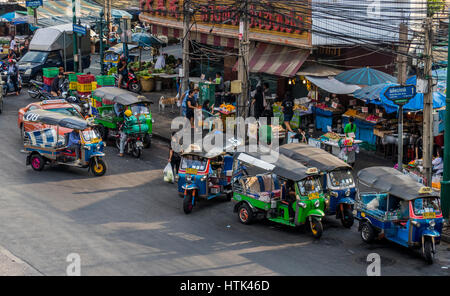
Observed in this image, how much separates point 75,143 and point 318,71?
32.8 feet

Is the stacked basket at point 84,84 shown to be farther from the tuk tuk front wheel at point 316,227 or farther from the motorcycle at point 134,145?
the tuk tuk front wheel at point 316,227

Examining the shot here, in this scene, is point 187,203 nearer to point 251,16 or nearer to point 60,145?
point 60,145

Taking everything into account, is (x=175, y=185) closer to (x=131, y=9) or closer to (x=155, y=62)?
(x=155, y=62)

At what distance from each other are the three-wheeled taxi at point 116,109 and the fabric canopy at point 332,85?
246 inches

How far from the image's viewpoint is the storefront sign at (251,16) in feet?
77.8

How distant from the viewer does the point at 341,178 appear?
1666 centimetres

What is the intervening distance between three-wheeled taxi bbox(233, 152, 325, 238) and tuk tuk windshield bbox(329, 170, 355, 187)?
0.62 metres

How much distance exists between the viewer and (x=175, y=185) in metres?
20.1

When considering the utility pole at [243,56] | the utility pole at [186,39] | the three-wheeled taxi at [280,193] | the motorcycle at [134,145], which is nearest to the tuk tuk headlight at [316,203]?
the three-wheeled taxi at [280,193]

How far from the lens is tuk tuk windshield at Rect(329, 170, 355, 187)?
54.4ft

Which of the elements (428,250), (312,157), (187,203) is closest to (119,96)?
(187,203)

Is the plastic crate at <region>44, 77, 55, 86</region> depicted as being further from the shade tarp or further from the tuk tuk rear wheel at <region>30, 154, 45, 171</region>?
the shade tarp

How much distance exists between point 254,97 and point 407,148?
7247mm
